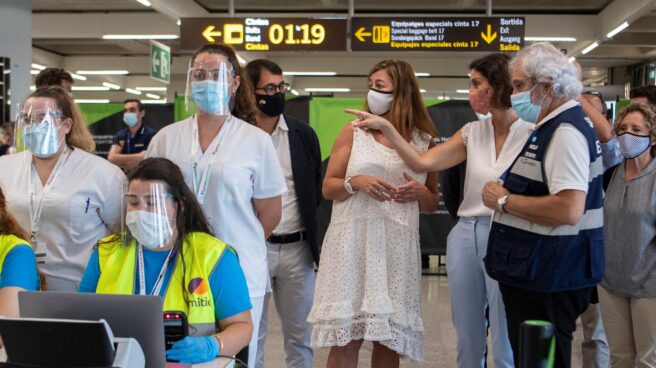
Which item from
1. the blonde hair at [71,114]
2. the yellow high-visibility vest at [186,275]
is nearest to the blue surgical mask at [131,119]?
the blonde hair at [71,114]

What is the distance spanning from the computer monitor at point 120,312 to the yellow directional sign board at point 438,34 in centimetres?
812

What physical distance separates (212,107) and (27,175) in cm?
75

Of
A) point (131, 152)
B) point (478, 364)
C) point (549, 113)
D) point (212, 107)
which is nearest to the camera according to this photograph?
point (549, 113)

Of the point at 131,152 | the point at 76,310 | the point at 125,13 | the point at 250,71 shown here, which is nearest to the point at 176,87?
the point at 125,13

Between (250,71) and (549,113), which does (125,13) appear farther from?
(549,113)

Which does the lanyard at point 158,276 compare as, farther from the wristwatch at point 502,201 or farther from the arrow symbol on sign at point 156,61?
the arrow symbol on sign at point 156,61

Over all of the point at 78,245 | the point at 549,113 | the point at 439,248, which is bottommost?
the point at 439,248

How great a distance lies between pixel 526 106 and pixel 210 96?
3.47ft

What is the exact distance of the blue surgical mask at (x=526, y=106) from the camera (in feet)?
8.43

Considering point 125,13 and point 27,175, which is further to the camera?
point 125,13

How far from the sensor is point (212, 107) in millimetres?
2742

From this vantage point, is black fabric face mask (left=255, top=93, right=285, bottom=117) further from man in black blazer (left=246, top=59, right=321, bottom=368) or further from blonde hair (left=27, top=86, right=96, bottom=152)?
blonde hair (left=27, top=86, right=96, bottom=152)

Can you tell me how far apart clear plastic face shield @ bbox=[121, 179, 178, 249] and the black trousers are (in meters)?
1.12

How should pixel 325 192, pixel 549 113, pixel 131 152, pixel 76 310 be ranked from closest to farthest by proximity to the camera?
pixel 76 310 < pixel 549 113 < pixel 325 192 < pixel 131 152
